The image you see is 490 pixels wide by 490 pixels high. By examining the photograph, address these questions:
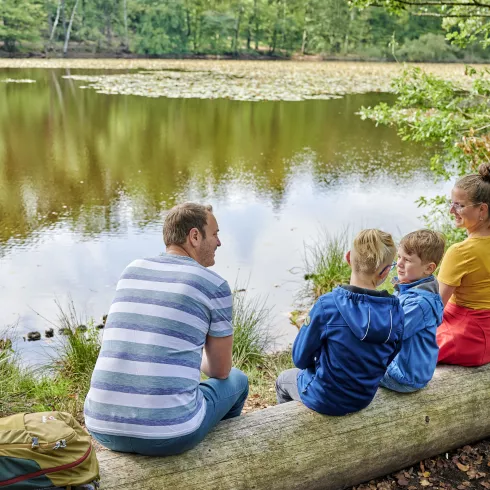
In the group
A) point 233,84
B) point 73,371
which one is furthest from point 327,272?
point 233,84

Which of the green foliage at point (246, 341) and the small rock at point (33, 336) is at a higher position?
the green foliage at point (246, 341)

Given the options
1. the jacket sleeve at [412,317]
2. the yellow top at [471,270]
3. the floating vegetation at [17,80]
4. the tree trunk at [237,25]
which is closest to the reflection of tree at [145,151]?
the floating vegetation at [17,80]

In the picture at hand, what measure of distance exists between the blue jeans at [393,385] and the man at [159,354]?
0.77 meters

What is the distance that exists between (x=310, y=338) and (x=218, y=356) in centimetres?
34

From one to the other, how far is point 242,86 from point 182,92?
3193mm

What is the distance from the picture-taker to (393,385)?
2.42 meters

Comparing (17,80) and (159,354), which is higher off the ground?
(159,354)

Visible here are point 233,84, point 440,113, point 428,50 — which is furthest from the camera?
point 428,50

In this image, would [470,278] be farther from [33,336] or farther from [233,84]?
[233,84]

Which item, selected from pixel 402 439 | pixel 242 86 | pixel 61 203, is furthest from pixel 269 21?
pixel 402 439

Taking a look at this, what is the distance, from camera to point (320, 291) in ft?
17.5

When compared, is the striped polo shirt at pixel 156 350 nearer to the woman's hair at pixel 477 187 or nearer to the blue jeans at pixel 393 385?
the blue jeans at pixel 393 385

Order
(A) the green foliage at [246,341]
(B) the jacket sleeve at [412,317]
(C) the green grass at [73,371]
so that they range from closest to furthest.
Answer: (B) the jacket sleeve at [412,317]
(C) the green grass at [73,371]
(A) the green foliage at [246,341]

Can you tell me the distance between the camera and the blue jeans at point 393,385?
241cm
